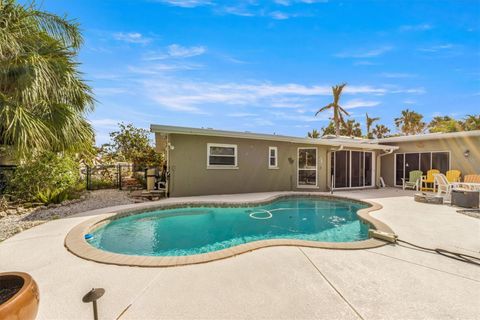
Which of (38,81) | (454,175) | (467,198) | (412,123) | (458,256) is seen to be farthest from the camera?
(412,123)

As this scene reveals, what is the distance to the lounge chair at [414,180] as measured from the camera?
1163cm

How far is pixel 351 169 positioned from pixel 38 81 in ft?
46.9

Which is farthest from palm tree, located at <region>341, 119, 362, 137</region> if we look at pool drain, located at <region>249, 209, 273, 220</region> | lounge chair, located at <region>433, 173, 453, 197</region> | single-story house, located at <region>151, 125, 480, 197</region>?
pool drain, located at <region>249, 209, 273, 220</region>

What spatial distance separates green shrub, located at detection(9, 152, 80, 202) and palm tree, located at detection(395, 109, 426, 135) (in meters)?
36.8

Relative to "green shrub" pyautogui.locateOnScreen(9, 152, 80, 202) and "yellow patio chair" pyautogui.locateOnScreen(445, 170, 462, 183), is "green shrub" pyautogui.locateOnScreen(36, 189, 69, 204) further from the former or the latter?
"yellow patio chair" pyautogui.locateOnScreen(445, 170, 462, 183)

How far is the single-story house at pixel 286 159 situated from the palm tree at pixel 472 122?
8820mm

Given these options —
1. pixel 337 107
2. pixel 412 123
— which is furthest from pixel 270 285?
pixel 412 123

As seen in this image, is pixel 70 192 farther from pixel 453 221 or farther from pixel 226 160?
pixel 453 221

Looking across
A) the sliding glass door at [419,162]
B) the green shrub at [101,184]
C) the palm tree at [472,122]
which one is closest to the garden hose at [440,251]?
the sliding glass door at [419,162]

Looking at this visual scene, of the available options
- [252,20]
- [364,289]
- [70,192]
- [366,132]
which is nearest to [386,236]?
[364,289]

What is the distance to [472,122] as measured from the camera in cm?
1769

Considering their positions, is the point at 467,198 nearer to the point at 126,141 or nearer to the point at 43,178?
the point at 43,178

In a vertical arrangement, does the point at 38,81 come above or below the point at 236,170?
above

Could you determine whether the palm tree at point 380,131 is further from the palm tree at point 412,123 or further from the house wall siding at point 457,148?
the house wall siding at point 457,148
